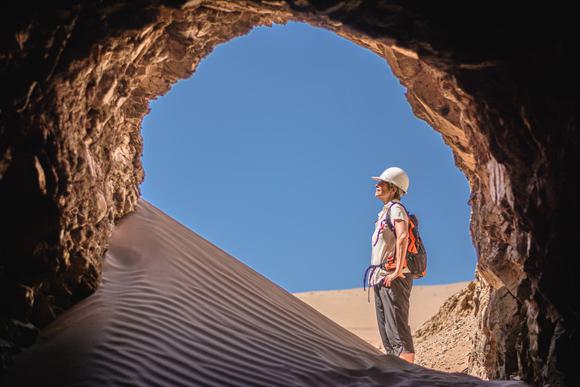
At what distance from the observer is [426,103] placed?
622 centimetres

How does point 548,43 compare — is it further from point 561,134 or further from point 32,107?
point 32,107

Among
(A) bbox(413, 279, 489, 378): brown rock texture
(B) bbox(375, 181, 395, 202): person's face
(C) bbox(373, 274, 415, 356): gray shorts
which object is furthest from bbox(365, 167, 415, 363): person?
(A) bbox(413, 279, 489, 378): brown rock texture

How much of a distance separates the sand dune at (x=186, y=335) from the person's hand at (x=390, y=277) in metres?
0.74

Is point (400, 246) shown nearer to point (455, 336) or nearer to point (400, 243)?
point (400, 243)

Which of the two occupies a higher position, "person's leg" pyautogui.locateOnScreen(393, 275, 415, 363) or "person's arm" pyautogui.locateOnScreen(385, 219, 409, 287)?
"person's arm" pyautogui.locateOnScreen(385, 219, 409, 287)

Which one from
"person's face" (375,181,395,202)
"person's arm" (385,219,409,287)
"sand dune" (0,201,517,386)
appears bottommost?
"sand dune" (0,201,517,386)

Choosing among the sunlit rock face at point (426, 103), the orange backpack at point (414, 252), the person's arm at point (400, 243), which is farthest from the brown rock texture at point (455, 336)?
the sunlit rock face at point (426, 103)

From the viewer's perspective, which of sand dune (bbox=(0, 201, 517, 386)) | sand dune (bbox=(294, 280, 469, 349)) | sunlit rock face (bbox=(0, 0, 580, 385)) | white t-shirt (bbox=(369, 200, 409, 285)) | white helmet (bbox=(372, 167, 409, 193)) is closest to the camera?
sunlit rock face (bbox=(0, 0, 580, 385))

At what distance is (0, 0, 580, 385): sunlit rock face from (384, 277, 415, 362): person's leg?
905 millimetres

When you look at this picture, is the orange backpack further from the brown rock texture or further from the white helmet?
the brown rock texture

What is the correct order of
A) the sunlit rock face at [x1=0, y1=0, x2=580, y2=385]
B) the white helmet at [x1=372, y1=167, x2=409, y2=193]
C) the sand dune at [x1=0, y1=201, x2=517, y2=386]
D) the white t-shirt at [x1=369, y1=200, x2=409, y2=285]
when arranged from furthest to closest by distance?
the white helmet at [x1=372, y1=167, x2=409, y2=193] < the white t-shirt at [x1=369, y1=200, x2=409, y2=285] < the sand dune at [x1=0, y1=201, x2=517, y2=386] < the sunlit rock face at [x1=0, y1=0, x2=580, y2=385]

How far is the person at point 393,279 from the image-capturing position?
6.71 m

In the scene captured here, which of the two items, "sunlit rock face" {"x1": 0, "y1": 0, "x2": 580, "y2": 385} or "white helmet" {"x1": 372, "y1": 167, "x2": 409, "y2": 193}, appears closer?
"sunlit rock face" {"x1": 0, "y1": 0, "x2": 580, "y2": 385}

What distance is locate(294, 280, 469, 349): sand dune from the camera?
24.8 m
